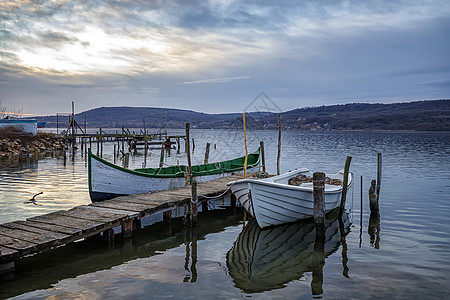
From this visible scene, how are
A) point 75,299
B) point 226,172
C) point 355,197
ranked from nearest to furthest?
1. point 75,299
2. point 355,197
3. point 226,172

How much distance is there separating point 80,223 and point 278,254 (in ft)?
19.1

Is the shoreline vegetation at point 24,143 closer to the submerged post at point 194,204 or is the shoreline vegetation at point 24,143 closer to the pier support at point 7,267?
the submerged post at point 194,204

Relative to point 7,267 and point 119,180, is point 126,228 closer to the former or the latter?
point 7,267

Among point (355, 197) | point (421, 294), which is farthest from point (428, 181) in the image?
point (421, 294)

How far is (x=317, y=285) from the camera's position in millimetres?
8477

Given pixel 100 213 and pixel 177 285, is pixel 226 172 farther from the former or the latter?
pixel 177 285

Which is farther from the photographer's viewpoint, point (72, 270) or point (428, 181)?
point (428, 181)

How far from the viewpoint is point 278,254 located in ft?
35.3

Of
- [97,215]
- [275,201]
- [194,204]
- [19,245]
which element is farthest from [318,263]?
[19,245]

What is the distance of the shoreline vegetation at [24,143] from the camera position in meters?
40.8

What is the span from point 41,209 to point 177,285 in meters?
9.89

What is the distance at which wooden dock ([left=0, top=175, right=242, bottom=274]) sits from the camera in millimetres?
8250

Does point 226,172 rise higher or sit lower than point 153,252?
higher

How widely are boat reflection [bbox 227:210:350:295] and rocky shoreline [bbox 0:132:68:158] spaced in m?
30.9
